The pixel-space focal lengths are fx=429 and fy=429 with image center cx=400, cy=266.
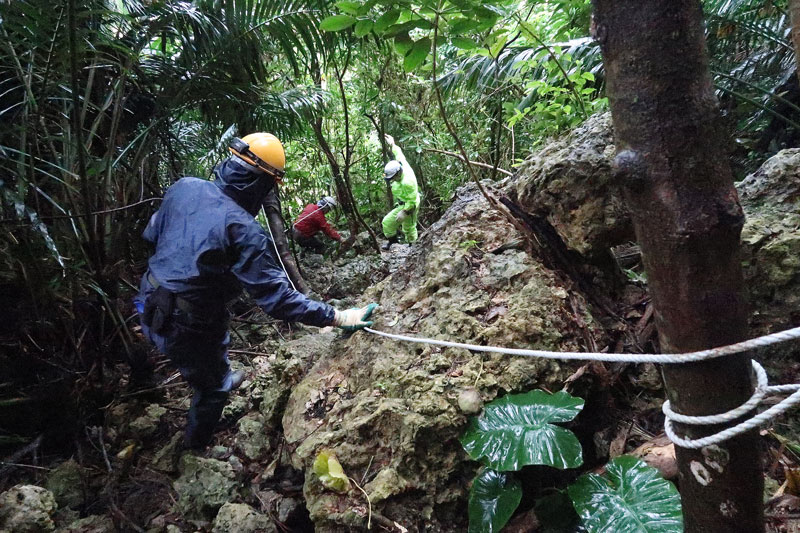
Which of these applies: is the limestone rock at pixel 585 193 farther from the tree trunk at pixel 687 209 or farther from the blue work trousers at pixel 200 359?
the blue work trousers at pixel 200 359

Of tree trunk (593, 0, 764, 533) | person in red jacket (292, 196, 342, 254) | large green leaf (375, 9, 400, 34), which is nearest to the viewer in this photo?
tree trunk (593, 0, 764, 533)

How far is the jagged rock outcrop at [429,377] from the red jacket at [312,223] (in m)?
3.48

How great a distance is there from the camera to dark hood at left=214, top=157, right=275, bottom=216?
240 centimetres

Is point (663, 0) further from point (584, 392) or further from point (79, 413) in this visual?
point (79, 413)

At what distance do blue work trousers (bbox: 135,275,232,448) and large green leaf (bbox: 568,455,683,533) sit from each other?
206cm

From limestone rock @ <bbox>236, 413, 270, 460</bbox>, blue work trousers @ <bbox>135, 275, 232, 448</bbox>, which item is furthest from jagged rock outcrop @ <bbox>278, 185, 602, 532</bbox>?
blue work trousers @ <bbox>135, 275, 232, 448</bbox>

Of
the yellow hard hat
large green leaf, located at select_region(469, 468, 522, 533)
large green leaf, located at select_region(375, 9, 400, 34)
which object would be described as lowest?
large green leaf, located at select_region(469, 468, 522, 533)

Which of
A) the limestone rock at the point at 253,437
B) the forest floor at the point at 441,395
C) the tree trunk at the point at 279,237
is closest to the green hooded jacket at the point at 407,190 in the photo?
the tree trunk at the point at 279,237

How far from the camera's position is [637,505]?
1251mm

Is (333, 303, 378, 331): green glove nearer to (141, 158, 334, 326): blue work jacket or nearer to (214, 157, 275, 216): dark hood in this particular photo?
(141, 158, 334, 326): blue work jacket

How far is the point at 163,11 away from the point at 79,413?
9.45ft

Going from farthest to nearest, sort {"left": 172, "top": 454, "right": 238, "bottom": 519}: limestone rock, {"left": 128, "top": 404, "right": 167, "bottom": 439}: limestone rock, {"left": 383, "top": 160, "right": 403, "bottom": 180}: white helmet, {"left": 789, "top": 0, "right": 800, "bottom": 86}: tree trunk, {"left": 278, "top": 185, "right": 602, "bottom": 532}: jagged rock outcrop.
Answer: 1. {"left": 383, "top": 160, "right": 403, "bottom": 180}: white helmet
2. {"left": 128, "top": 404, "right": 167, "bottom": 439}: limestone rock
3. {"left": 172, "top": 454, "right": 238, "bottom": 519}: limestone rock
4. {"left": 278, "top": 185, "right": 602, "bottom": 532}: jagged rock outcrop
5. {"left": 789, "top": 0, "right": 800, "bottom": 86}: tree trunk

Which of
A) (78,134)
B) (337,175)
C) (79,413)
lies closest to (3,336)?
(79,413)

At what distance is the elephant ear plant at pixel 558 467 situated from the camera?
124 centimetres
